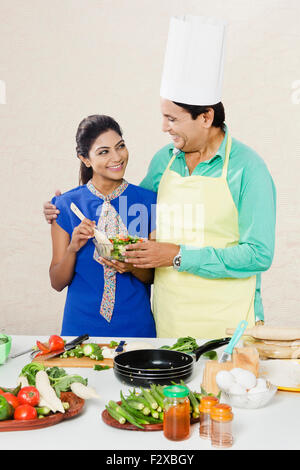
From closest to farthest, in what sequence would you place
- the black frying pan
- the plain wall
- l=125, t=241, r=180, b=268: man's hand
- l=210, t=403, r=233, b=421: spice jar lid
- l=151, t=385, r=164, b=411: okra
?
l=210, t=403, r=233, b=421: spice jar lid < l=151, t=385, r=164, b=411: okra < the black frying pan < l=125, t=241, r=180, b=268: man's hand < the plain wall

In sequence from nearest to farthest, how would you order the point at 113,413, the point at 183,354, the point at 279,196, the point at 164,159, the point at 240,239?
the point at 113,413, the point at 183,354, the point at 240,239, the point at 164,159, the point at 279,196

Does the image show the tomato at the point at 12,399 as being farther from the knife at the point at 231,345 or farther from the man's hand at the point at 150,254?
the man's hand at the point at 150,254

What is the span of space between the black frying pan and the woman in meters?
0.73

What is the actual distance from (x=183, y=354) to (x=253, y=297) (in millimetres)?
849

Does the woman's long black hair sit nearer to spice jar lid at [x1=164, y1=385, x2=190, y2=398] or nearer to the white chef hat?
the white chef hat

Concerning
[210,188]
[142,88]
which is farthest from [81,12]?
[210,188]

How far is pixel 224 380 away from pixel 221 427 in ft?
0.61

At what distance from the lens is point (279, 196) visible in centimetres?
411

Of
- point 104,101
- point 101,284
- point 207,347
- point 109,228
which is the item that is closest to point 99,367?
point 207,347

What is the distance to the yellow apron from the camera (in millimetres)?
2250

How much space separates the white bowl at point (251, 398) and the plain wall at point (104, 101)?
2.85 meters

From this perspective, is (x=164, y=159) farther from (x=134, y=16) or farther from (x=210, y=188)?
(x=134, y=16)

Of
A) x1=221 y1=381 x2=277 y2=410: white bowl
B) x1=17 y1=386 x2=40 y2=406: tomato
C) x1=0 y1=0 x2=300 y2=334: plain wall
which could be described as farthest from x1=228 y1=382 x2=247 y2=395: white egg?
x1=0 y1=0 x2=300 y2=334: plain wall

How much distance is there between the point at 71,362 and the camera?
1701mm
